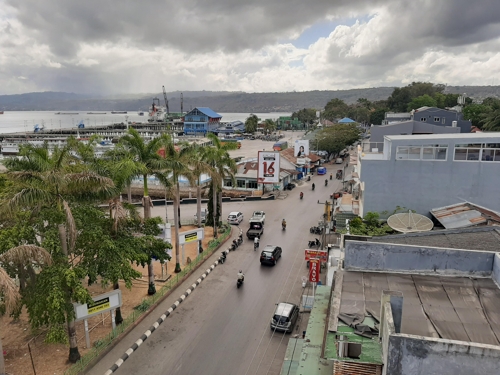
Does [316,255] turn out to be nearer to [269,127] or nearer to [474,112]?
[474,112]

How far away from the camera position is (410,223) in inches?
685

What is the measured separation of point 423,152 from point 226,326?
13.9 meters

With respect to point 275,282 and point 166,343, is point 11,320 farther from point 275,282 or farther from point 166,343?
point 275,282

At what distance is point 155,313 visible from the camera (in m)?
16.5

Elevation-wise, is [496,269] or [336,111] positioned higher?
[336,111]

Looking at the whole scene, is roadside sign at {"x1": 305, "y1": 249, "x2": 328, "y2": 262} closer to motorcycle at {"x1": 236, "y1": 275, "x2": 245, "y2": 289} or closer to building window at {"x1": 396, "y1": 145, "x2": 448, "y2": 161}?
motorcycle at {"x1": 236, "y1": 275, "x2": 245, "y2": 289}

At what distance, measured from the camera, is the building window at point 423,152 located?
1930 cm

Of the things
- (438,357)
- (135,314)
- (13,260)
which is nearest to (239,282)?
(135,314)

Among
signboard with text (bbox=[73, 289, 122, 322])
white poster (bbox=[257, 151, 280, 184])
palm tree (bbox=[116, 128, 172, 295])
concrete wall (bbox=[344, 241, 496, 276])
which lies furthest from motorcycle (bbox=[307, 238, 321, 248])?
concrete wall (bbox=[344, 241, 496, 276])

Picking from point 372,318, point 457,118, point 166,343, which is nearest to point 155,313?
point 166,343

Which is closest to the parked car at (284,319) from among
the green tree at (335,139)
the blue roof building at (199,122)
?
the green tree at (335,139)

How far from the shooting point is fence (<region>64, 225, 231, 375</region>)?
12.4 m

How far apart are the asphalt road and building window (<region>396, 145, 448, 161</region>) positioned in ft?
29.0

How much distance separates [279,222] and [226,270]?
36.0 feet
